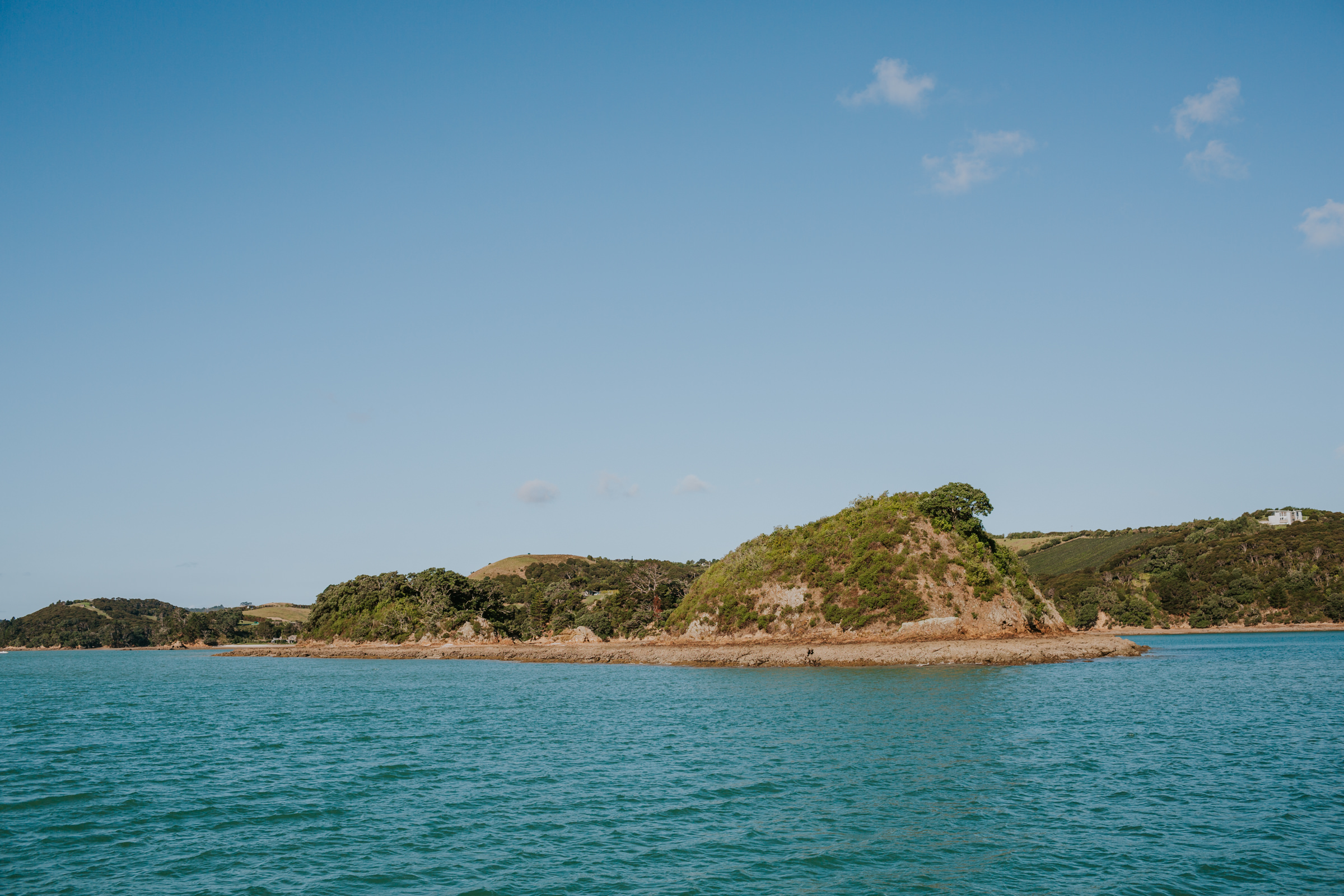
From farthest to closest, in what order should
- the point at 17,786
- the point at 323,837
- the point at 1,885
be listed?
1. the point at 17,786
2. the point at 323,837
3. the point at 1,885

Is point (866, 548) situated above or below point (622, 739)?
above

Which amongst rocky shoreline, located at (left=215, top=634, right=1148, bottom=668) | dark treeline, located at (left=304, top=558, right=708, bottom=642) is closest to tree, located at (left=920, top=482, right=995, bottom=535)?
rocky shoreline, located at (left=215, top=634, right=1148, bottom=668)

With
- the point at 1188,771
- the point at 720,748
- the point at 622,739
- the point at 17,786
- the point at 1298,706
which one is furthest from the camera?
the point at 1298,706

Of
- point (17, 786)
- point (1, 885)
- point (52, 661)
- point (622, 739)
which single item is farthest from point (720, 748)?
point (52, 661)

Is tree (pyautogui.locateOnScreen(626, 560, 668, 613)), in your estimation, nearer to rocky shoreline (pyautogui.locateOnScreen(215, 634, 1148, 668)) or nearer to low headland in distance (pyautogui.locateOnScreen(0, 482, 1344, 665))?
low headland in distance (pyautogui.locateOnScreen(0, 482, 1344, 665))

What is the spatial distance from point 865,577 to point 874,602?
14.0 ft

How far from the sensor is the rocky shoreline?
3105 inches

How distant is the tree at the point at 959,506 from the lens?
106438 mm

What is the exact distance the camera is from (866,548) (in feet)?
344

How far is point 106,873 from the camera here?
20141 millimetres

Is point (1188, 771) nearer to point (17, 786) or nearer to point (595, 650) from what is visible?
point (17, 786)

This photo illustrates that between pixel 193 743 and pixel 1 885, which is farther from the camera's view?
pixel 193 743

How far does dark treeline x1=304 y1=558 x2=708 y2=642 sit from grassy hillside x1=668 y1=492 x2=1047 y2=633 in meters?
17.0

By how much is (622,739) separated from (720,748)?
233 inches
